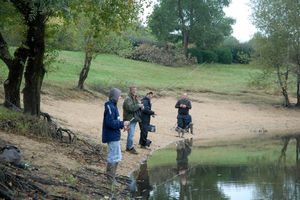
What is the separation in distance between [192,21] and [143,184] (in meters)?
50.2

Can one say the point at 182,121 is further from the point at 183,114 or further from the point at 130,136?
the point at 130,136

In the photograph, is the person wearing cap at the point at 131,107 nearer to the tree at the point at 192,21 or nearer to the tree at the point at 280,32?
the tree at the point at 280,32

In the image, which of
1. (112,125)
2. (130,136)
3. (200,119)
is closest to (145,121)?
(130,136)

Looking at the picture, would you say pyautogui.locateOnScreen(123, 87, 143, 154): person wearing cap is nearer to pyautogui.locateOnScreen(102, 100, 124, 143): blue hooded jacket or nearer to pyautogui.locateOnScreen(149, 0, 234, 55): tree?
pyautogui.locateOnScreen(102, 100, 124, 143): blue hooded jacket

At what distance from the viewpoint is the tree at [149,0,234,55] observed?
60.2 metres

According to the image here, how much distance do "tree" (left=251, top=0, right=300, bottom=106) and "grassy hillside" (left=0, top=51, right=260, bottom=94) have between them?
2.48m

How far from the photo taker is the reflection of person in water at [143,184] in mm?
11086

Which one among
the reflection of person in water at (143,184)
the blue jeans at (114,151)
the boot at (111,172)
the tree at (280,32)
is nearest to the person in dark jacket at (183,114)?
the reflection of person in water at (143,184)

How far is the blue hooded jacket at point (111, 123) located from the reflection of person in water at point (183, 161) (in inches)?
68.3

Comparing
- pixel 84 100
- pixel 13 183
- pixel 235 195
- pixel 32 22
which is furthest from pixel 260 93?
pixel 13 183

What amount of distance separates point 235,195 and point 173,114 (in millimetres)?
20296

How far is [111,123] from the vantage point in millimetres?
11008

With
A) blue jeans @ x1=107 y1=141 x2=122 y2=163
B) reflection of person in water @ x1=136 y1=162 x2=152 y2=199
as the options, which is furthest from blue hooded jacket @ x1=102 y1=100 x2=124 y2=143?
reflection of person in water @ x1=136 y1=162 x2=152 y2=199

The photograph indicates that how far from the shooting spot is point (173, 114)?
104 feet
